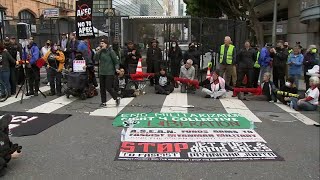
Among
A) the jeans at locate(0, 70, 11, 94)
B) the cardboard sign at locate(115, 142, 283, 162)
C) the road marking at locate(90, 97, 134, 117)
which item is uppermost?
the jeans at locate(0, 70, 11, 94)

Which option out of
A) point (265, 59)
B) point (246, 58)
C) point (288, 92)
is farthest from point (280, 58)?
point (288, 92)

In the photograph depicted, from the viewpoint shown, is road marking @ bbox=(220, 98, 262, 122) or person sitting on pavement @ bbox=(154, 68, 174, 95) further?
person sitting on pavement @ bbox=(154, 68, 174, 95)

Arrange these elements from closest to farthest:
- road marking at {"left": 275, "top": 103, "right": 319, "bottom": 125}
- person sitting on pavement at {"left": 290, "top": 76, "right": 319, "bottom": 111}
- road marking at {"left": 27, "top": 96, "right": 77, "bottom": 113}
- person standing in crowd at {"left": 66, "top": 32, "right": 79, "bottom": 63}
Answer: road marking at {"left": 275, "top": 103, "right": 319, "bottom": 125}
road marking at {"left": 27, "top": 96, "right": 77, "bottom": 113}
person sitting on pavement at {"left": 290, "top": 76, "right": 319, "bottom": 111}
person standing in crowd at {"left": 66, "top": 32, "right": 79, "bottom": 63}

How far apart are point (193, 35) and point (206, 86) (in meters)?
4.18

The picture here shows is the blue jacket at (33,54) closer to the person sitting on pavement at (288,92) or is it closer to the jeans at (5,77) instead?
the jeans at (5,77)

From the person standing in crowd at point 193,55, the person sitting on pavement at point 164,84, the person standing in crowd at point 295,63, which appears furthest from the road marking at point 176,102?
the person standing in crowd at point 295,63

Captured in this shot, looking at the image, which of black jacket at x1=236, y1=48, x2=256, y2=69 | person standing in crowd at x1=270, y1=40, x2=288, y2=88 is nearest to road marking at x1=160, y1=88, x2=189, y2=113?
black jacket at x1=236, y1=48, x2=256, y2=69

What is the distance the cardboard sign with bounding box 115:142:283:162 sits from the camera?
517 centimetres

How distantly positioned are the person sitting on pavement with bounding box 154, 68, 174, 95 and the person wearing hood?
3825 mm

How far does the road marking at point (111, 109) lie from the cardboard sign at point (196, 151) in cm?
264

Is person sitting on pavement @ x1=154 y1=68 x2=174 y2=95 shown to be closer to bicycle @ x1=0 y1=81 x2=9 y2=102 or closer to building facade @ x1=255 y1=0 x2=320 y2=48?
building facade @ x1=255 y1=0 x2=320 y2=48

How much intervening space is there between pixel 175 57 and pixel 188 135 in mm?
7414

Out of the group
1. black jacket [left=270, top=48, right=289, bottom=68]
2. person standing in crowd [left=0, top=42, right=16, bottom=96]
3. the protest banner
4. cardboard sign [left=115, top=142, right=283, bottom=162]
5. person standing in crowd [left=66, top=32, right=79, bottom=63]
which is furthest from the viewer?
person standing in crowd [left=66, top=32, right=79, bottom=63]

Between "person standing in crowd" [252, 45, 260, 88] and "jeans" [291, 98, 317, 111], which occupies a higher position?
"person standing in crowd" [252, 45, 260, 88]
